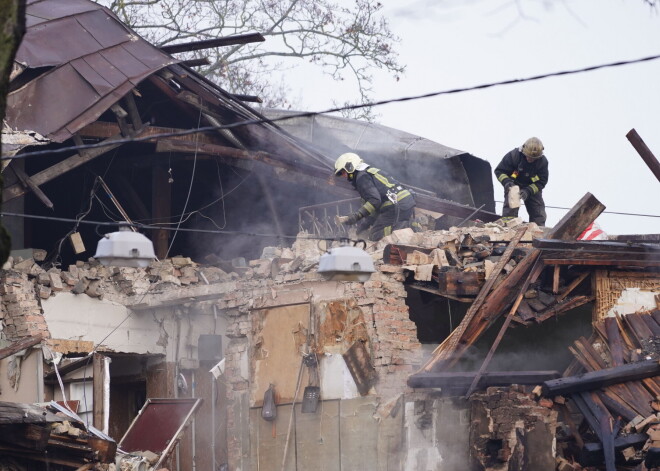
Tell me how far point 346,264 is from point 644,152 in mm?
4457

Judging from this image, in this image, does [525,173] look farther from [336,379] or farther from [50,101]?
[50,101]

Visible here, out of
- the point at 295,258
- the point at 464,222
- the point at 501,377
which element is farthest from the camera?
the point at 464,222

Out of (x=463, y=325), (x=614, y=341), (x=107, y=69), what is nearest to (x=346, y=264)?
(x=463, y=325)

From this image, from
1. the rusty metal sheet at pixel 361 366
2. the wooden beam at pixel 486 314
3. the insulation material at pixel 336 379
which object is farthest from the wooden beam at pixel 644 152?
the insulation material at pixel 336 379

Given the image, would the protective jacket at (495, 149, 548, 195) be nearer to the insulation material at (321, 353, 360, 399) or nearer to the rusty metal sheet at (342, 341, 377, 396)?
the rusty metal sheet at (342, 341, 377, 396)

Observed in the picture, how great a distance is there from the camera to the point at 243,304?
1322 centimetres

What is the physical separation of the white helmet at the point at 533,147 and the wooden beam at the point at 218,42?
4.04 metres

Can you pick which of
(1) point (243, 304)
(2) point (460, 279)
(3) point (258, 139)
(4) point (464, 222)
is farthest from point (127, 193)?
(2) point (460, 279)

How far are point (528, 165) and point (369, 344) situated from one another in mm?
4257

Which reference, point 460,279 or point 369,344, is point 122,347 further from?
point 460,279

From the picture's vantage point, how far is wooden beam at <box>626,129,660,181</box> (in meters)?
11.5

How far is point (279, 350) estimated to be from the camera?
1263 centimetres

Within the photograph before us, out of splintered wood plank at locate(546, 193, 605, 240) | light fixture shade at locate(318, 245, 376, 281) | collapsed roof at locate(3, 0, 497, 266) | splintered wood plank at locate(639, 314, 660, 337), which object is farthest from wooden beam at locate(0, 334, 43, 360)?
splintered wood plank at locate(639, 314, 660, 337)

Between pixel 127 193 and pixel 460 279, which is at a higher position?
pixel 127 193
